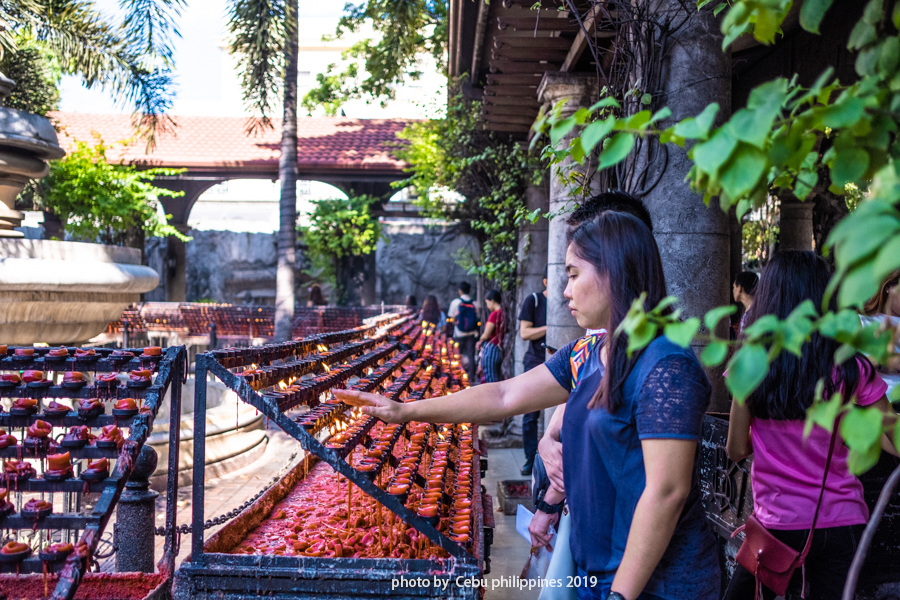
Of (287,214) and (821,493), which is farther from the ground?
(287,214)

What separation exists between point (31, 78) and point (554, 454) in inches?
604

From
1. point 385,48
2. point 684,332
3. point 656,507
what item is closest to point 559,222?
point 656,507

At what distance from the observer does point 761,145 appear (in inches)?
33.0

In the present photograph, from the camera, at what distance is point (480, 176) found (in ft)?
31.7

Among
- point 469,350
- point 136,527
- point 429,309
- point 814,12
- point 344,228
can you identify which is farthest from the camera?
point 344,228

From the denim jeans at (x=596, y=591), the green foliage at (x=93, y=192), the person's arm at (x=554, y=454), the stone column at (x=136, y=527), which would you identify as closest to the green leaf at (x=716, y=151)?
the denim jeans at (x=596, y=591)

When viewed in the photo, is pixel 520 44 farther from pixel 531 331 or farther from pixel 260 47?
pixel 260 47

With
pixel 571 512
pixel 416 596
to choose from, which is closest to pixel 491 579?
pixel 416 596

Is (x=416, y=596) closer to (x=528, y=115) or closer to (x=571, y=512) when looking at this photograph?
(x=571, y=512)

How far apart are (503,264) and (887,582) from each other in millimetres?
6519

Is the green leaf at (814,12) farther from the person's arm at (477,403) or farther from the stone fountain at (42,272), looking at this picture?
the stone fountain at (42,272)

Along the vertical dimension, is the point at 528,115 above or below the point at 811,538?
above

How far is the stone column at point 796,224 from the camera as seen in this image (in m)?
7.32

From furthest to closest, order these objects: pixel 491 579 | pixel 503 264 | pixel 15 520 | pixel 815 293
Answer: pixel 503 264, pixel 491 579, pixel 815 293, pixel 15 520
